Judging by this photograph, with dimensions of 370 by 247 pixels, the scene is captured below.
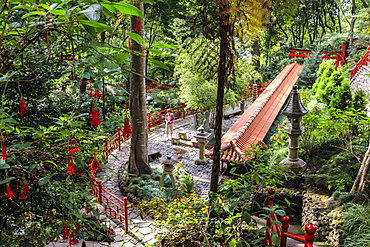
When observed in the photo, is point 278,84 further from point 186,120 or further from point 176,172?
point 176,172

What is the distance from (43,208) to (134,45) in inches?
256

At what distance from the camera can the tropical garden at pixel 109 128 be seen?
209 centimetres

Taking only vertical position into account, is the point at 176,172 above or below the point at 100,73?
below

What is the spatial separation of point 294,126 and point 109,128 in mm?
3991

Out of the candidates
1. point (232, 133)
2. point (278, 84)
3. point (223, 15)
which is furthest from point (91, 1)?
point (278, 84)

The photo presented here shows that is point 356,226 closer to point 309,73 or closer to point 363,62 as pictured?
point 363,62

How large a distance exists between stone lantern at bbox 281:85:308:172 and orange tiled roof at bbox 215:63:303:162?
1.00m

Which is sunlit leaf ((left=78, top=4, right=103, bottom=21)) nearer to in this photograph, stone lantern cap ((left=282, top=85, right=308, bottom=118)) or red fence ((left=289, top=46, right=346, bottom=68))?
stone lantern cap ((left=282, top=85, right=308, bottom=118))

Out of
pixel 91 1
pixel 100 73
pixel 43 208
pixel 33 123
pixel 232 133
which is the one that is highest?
pixel 91 1

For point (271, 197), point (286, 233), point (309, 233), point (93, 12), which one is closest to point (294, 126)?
point (271, 197)

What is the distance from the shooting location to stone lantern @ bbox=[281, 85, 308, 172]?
6.65m

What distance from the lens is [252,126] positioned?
10.0 metres

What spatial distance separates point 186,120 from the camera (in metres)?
16.5

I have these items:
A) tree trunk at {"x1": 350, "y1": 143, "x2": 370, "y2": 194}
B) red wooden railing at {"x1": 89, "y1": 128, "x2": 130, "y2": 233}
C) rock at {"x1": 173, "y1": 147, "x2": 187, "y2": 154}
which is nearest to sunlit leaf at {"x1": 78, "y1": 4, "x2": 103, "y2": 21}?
red wooden railing at {"x1": 89, "y1": 128, "x2": 130, "y2": 233}
